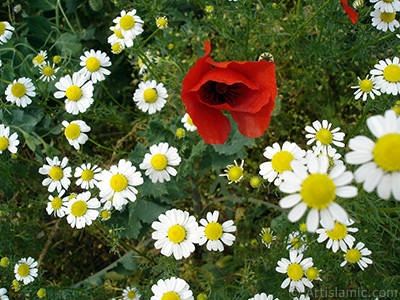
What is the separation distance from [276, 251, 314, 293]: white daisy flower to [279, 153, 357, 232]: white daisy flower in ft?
1.86

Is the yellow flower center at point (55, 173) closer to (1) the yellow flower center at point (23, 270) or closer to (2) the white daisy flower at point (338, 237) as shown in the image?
(1) the yellow flower center at point (23, 270)

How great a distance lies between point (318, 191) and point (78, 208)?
3.32 feet

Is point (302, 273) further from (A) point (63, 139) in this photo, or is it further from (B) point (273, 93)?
(A) point (63, 139)

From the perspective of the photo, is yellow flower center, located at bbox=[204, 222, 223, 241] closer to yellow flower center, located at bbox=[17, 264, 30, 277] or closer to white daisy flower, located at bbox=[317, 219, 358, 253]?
white daisy flower, located at bbox=[317, 219, 358, 253]

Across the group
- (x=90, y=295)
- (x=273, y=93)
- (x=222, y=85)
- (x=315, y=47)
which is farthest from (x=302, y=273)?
(x=315, y=47)

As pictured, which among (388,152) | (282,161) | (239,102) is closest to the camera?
(388,152)

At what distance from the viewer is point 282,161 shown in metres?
1.11

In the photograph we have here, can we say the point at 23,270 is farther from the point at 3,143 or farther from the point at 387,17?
the point at 387,17

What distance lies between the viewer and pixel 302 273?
4.00 feet

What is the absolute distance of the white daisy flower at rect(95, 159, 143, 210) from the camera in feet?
4.21

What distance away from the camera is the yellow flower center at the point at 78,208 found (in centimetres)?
135

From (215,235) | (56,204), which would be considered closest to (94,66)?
(56,204)

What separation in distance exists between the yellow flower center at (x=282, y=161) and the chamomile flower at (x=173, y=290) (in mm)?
522

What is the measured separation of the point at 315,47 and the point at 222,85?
2.59 feet
